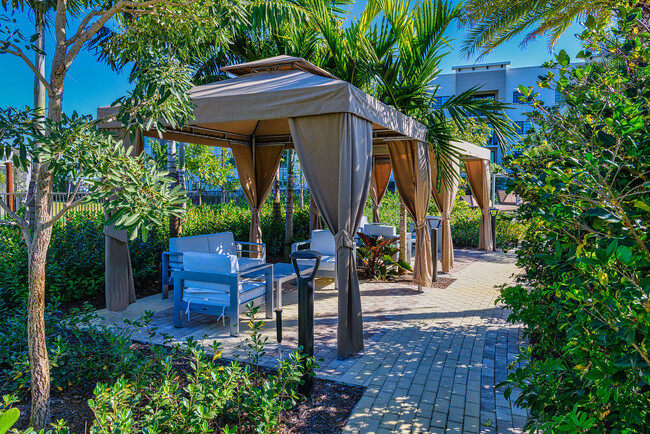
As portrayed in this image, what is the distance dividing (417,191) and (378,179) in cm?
478

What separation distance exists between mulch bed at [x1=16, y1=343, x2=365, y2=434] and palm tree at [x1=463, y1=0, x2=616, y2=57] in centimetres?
706

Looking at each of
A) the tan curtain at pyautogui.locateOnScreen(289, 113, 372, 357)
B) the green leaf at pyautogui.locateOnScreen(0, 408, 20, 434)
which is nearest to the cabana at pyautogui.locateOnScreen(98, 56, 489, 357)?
the tan curtain at pyautogui.locateOnScreen(289, 113, 372, 357)

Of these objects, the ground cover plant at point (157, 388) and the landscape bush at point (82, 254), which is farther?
the landscape bush at point (82, 254)

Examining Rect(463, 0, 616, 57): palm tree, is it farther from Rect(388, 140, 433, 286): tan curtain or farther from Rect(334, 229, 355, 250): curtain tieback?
Rect(334, 229, 355, 250): curtain tieback

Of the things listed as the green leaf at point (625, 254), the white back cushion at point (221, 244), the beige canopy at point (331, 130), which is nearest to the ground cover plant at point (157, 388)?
the beige canopy at point (331, 130)

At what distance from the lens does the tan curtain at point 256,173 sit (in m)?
8.62

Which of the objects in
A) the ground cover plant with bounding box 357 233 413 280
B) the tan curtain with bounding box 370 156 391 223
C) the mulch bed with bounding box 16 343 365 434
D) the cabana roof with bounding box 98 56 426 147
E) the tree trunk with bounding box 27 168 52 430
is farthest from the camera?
the tan curtain with bounding box 370 156 391 223

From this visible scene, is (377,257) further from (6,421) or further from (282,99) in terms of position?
(6,421)

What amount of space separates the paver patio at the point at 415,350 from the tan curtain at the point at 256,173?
1.63 metres

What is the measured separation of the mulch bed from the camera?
2967 millimetres

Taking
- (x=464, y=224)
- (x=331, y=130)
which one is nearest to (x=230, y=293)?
(x=331, y=130)

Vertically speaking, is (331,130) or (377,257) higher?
(331,130)

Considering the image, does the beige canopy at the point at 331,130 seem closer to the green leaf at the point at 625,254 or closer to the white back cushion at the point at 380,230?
the green leaf at the point at 625,254

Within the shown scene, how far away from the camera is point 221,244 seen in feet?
23.5
